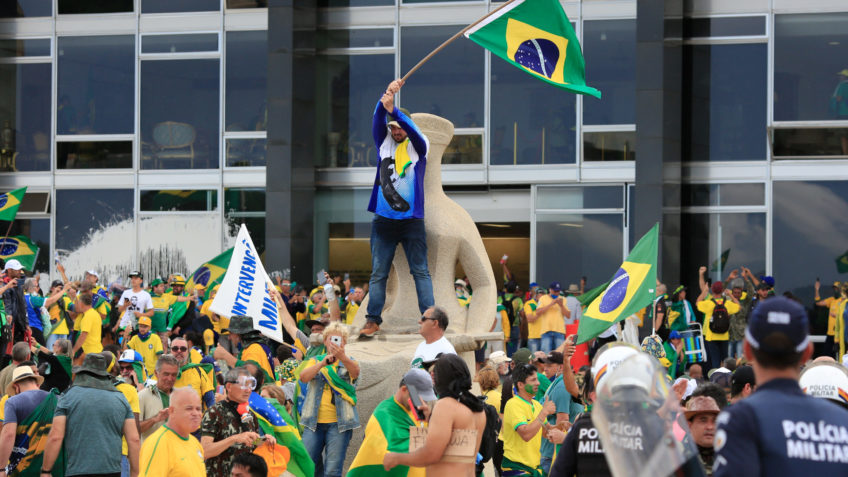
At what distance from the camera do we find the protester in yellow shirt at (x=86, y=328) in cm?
1683

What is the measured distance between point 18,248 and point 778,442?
68.9ft

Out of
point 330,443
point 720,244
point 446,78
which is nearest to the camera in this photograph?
point 330,443

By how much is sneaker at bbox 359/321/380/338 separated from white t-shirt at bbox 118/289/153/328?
7.35 metres

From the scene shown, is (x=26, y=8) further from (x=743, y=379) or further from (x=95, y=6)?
(x=743, y=379)

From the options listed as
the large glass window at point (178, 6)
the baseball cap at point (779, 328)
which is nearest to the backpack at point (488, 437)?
the baseball cap at point (779, 328)

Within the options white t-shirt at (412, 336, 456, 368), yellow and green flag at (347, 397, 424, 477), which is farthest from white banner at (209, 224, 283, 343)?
yellow and green flag at (347, 397, 424, 477)

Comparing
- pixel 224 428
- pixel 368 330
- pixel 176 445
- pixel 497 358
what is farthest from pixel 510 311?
pixel 176 445

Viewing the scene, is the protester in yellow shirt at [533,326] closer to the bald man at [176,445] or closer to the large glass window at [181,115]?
the large glass window at [181,115]

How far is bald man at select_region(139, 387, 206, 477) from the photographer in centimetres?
663

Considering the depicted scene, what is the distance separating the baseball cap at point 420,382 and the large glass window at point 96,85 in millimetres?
21437

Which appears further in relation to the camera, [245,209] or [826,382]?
[245,209]

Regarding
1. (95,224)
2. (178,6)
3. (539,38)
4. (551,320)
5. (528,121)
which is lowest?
(551,320)

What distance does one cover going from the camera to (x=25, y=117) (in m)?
27.8

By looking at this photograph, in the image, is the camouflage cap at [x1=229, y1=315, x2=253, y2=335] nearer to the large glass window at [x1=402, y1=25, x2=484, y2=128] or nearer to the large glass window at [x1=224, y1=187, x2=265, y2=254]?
the large glass window at [x1=402, y1=25, x2=484, y2=128]
